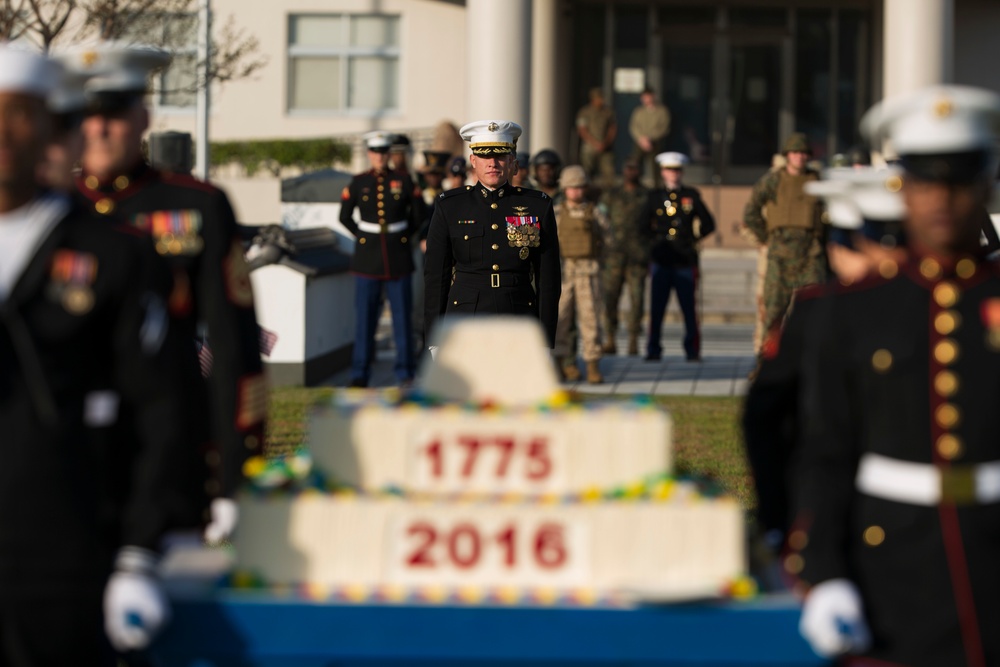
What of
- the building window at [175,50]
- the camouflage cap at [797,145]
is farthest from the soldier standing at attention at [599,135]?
the camouflage cap at [797,145]

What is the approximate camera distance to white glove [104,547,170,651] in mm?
3664

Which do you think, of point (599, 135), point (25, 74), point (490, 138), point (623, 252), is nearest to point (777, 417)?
point (25, 74)

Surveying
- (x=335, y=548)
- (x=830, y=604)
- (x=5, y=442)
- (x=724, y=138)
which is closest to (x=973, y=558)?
(x=830, y=604)

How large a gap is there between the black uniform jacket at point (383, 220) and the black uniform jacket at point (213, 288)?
10.2m

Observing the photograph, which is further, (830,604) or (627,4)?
(627,4)

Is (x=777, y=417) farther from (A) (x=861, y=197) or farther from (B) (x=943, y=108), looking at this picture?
(B) (x=943, y=108)

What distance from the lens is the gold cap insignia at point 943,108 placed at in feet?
12.8

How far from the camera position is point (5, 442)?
12.3 ft

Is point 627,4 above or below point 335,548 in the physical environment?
above

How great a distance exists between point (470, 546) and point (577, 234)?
1237 centimetres

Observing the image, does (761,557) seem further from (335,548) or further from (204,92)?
(204,92)

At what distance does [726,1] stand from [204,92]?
1019 centimetres

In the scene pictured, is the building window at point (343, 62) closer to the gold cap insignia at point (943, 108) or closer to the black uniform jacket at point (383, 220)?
the black uniform jacket at point (383, 220)

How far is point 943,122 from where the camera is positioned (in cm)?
388
